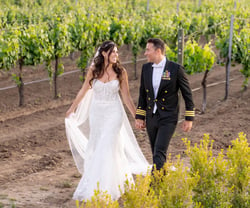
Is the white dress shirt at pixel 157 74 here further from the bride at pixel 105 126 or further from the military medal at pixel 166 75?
the bride at pixel 105 126

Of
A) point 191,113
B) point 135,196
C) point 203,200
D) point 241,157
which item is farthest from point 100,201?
point 191,113

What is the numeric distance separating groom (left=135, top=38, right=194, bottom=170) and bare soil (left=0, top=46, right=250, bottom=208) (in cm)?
122

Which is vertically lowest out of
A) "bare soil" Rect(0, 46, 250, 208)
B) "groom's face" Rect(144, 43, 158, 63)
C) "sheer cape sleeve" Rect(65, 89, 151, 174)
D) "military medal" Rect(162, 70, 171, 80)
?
"bare soil" Rect(0, 46, 250, 208)

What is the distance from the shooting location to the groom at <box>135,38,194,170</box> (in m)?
6.00

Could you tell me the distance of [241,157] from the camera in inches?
207

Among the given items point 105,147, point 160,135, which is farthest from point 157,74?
point 105,147

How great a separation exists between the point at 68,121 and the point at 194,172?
84.6 inches

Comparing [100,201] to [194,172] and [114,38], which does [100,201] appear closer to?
[194,172]

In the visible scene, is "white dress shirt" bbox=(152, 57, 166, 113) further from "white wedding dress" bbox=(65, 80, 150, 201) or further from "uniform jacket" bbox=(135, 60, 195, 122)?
"white wedding dress" bbox=(65, 80, 150, 201)

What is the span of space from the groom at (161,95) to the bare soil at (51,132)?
1.22 metres

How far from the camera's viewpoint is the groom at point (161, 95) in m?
6.00

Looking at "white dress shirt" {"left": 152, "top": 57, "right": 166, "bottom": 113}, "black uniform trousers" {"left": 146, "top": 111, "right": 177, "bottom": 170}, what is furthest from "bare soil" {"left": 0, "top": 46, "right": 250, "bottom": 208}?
"white dress shirt" {"left": 152, "top": 57, "right": 166, "bottom": 113}

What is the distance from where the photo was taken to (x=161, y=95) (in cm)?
605

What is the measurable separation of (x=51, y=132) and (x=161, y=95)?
3.97m
